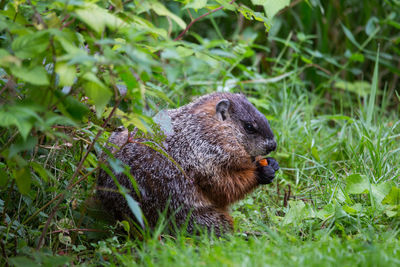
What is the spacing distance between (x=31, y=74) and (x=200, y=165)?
1858 mm

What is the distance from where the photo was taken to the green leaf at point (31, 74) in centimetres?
255

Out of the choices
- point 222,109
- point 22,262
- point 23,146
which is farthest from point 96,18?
point 222,109

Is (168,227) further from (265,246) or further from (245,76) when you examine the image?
(245,76)

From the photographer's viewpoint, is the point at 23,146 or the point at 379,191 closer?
the point at 23,146

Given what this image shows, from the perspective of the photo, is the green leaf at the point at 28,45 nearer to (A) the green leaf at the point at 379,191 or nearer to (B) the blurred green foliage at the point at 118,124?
(B) the blurred green foliage at the point at 118,124

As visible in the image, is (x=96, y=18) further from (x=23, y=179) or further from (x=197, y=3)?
(x=23, y=179)

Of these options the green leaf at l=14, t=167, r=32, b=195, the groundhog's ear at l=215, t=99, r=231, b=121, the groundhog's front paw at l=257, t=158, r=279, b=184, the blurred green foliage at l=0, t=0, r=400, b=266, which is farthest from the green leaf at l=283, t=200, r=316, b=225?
the green leaf at l=14, t=167, r=32, b=195

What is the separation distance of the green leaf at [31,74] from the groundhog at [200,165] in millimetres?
1433

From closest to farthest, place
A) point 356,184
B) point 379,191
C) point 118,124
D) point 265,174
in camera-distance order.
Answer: point 379,191 → point 356,184 → point 118,124 → point 265,174

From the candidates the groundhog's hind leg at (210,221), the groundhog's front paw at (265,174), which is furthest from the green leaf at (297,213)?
the groundhog's hind leg at (210,221)

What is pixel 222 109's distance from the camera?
4.36 meters

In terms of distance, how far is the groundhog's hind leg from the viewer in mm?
4051

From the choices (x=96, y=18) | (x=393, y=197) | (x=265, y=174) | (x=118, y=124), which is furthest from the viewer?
(x=265, y=174)

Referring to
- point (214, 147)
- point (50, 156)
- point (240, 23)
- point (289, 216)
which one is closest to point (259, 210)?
point (289, 216)
